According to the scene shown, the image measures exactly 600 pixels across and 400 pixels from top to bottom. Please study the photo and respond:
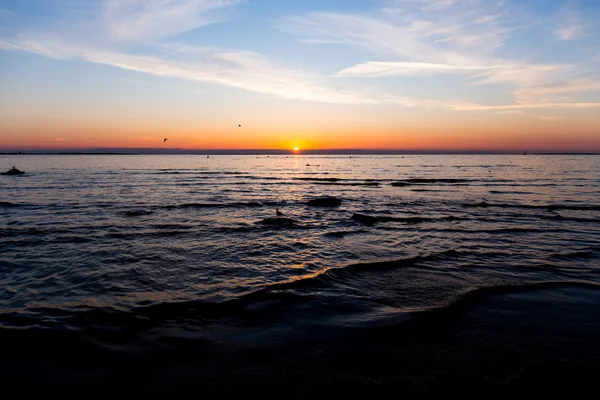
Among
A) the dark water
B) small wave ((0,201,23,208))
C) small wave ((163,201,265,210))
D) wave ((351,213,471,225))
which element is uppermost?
small wave ((0,201,23,208))

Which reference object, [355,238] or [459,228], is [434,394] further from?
[459,228]

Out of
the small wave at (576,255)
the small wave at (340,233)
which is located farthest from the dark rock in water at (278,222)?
the small wave at (576,255)

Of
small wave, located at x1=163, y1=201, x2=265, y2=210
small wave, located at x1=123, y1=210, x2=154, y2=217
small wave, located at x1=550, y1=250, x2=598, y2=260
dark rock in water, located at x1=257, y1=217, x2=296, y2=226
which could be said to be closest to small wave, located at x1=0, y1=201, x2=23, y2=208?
small wave, located at x1=123, y1=210, x2=154, y2=217

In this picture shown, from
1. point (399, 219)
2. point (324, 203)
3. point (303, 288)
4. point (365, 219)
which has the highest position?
point (324, 203)

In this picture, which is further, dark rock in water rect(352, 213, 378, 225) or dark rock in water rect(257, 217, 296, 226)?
dark rock in water rect(352, 213, 378, 225)

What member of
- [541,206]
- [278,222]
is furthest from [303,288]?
[541,206]

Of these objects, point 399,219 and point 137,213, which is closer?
point 399,219

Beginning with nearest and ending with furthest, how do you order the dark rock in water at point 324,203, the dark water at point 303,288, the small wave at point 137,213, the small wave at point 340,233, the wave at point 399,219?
the dark water at point 303,288 → the small wave at point 340,233 → the wave at point 399,219 → the small wave at point 137,213 → the dark rock in water at point 324,203

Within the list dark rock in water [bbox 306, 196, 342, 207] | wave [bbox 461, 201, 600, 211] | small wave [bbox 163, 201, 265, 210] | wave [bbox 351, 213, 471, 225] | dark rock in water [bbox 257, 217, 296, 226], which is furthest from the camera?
dark rock in water [bbox 306, 196, 342, 207]

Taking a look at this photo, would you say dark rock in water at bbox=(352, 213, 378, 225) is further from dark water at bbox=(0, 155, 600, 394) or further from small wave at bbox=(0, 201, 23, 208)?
small wave at bbox=(0, 201, 23, 208)

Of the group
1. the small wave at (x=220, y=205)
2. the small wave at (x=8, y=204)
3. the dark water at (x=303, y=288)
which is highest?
the small wave at (x=8, y=204)

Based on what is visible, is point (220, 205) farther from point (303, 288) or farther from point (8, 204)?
point (303, 288)

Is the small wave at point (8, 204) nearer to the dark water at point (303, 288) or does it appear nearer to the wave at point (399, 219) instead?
the dark water at point (303, 288)

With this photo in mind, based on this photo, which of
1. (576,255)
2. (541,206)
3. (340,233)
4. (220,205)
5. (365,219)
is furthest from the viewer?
(220,205)
